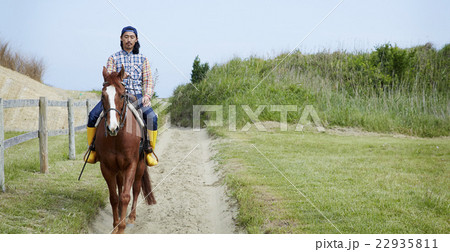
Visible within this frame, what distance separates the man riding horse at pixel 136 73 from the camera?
5676 mm

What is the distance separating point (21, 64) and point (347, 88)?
19220mm

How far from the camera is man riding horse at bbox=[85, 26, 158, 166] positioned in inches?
223

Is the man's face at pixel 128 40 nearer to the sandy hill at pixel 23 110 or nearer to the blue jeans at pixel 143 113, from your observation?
the blue jeans at pixel 143 113

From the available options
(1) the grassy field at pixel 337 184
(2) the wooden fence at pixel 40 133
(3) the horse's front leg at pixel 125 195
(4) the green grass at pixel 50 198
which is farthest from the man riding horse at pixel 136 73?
(2) the wooden fence at pixel 40 133

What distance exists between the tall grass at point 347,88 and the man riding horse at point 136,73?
10.2 metres

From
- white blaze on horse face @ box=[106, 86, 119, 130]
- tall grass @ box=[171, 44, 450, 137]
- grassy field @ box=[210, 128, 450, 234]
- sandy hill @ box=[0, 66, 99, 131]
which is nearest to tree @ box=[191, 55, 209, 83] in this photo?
tall grass @ box=[171, 44, 450, 137]

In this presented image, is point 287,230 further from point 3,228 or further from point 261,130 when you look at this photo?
point 261,130

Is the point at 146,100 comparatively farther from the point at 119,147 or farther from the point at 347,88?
the point at 347,88

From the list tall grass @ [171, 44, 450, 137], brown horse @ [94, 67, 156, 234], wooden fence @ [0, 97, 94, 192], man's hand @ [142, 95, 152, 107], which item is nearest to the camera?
brown horse @ [94, 67, 156, 234]

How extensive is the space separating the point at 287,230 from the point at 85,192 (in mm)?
3897

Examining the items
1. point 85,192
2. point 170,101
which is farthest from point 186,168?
point 170,101

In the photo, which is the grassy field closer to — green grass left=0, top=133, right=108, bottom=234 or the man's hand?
the man's hand

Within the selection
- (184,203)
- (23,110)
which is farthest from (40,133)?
(23,110)

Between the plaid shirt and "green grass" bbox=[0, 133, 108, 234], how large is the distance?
2.05m
